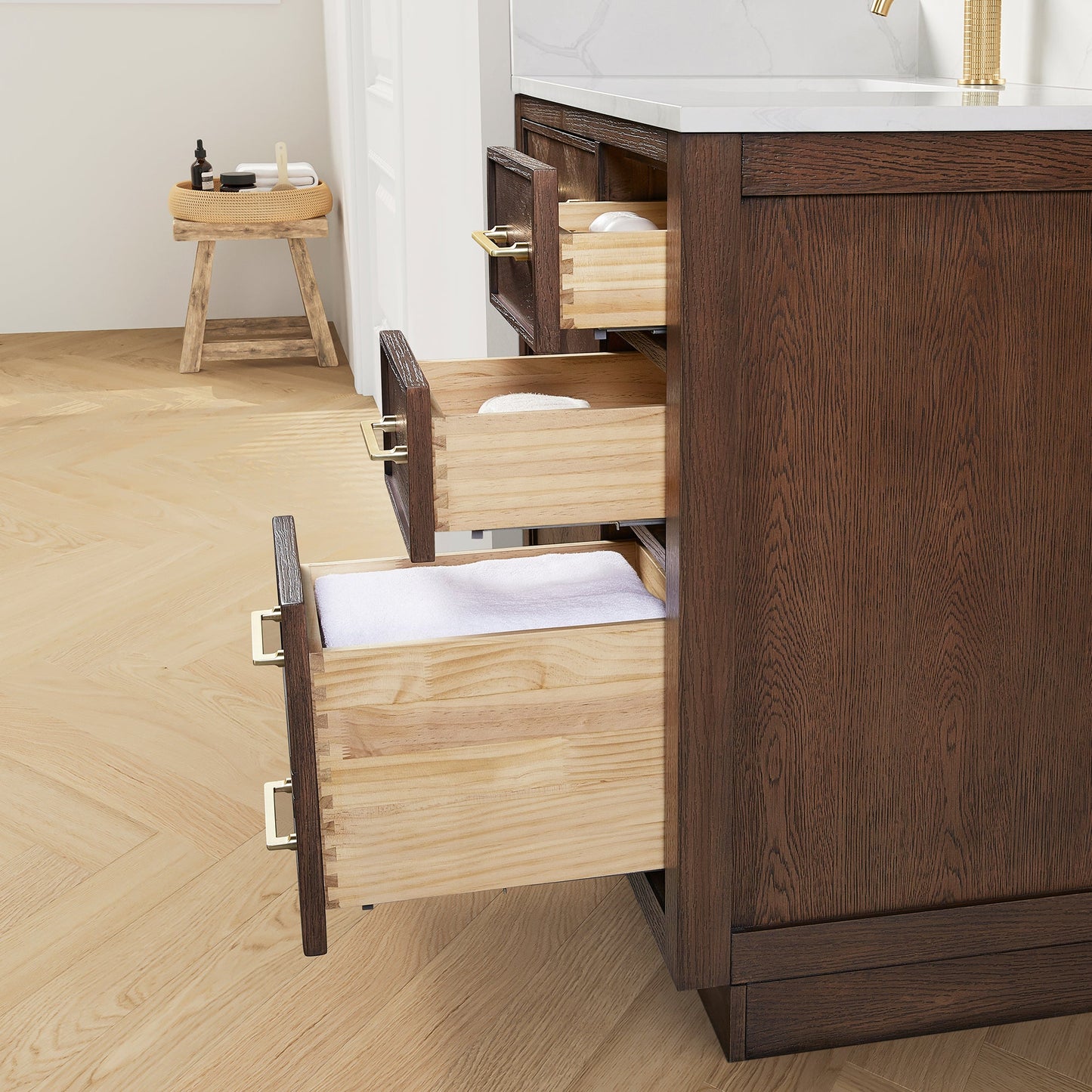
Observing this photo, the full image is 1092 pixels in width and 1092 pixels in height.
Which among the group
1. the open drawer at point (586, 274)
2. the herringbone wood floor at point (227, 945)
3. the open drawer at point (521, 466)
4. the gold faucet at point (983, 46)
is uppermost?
the gold faucet at point (983, 46)

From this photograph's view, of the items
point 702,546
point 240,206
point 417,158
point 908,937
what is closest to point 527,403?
point 702,546

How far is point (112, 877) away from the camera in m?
1.26

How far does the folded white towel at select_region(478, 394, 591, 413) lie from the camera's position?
101cm

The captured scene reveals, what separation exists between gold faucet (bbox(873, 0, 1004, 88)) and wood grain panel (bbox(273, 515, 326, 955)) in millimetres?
804

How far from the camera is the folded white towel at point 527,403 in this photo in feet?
3.32

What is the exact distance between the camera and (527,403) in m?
1.02

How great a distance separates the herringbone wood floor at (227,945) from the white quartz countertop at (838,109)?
72cm

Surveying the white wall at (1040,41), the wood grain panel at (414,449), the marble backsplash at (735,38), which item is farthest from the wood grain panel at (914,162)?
the marble backsplash at (735,38)

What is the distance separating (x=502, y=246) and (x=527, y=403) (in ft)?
0.56

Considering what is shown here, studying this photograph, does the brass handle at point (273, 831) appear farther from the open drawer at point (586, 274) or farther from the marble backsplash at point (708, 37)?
the marble backsplash at point (708, 37)

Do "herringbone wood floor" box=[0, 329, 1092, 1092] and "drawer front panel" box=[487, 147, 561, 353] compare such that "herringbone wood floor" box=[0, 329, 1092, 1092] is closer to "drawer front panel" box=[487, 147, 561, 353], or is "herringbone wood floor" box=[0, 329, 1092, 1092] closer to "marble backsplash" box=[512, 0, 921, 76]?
"drawer front panel" box=[487, 147, 561, 353]

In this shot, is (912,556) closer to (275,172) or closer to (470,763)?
(470,763)

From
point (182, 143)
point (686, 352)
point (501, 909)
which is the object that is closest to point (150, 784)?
point (501, 909)

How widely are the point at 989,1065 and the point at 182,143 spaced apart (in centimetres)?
360
